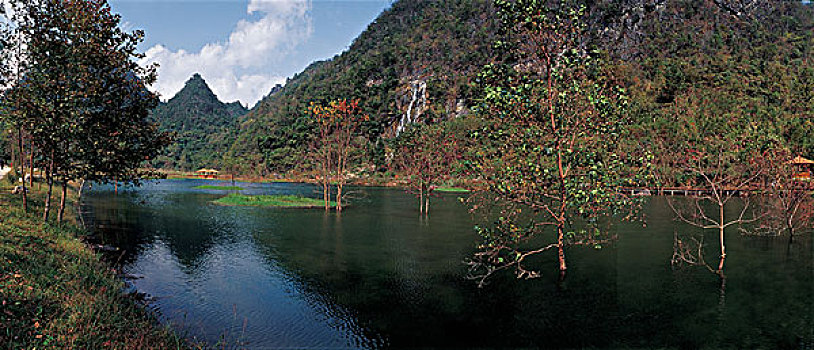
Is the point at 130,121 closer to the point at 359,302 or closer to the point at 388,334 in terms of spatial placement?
the point at 359,302

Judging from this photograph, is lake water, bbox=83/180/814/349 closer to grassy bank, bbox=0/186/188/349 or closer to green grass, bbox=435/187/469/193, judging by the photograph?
grassy bank, bbox=0/186/188/349

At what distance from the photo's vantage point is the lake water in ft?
51.1

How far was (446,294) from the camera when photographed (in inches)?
791

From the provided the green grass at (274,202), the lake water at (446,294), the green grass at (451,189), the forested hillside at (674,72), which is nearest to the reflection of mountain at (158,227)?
the lake water at (446,294)

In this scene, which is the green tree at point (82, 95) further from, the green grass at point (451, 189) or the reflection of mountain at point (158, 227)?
the green grass at point (451, 189)

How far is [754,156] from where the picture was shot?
24.8 metres

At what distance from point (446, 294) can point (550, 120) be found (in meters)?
9.07

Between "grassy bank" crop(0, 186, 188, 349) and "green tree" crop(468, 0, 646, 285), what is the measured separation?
12.2m

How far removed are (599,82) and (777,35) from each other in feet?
712

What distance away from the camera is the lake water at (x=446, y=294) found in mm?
15586

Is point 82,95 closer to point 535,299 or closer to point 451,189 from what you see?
point 535,299

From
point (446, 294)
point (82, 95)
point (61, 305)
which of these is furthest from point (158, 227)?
point (446, 294)

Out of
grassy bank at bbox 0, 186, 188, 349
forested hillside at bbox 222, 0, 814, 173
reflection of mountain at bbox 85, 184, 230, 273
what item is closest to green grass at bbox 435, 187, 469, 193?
forested hillside at bbox 222, 0, 814, 173

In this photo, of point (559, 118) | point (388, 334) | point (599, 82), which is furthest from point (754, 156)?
point (388, 334)
